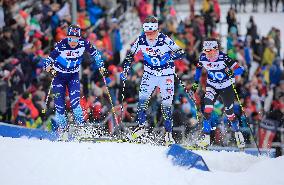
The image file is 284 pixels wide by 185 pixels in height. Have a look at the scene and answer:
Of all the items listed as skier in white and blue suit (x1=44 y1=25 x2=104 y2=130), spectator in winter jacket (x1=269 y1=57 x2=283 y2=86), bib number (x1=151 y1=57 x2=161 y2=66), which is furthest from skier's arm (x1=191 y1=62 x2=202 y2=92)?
spectator in winter jacket (x1=269 y1=57 x2=283 y2=86)

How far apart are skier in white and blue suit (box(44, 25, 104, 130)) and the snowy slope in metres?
1.96

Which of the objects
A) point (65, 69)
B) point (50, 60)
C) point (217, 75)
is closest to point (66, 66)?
point (65, 69)

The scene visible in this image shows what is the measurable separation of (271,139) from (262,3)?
55.7 ft

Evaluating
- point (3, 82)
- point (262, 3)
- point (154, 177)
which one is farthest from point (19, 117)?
point (262, 3)

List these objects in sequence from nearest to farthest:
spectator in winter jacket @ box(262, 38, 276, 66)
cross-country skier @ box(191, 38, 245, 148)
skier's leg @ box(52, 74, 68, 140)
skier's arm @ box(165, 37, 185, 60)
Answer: skier's arm @ box(165, 37, 185, 60) → cross-country skier @ box(191, 38, 245, 148) → skier's leg @ box(52, 74, 68, 140) → spectator in winter jacket @ box(262, 38, 276, 66)

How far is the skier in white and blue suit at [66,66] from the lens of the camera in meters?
15.3

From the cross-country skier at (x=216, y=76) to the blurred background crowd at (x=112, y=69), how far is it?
55 centimetres

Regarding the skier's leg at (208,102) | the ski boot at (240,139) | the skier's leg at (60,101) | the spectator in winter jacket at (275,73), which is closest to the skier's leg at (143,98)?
the skier's leg at (208,102)

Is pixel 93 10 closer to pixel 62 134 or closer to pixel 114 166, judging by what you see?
pixel 62 134

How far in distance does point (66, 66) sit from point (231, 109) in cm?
318

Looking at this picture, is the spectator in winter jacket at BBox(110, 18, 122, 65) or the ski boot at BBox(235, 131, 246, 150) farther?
the spectator in winter jacket at BBox(110, 18, 122, 65)

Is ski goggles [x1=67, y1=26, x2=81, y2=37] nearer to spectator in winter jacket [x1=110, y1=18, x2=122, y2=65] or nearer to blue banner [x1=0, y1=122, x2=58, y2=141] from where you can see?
blue banner [x1=0, y1=122, x2=58, y2=141]

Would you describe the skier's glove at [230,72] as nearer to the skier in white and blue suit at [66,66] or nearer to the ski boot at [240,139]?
the ski boot at [240,139]

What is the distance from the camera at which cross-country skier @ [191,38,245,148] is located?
1511 cm
